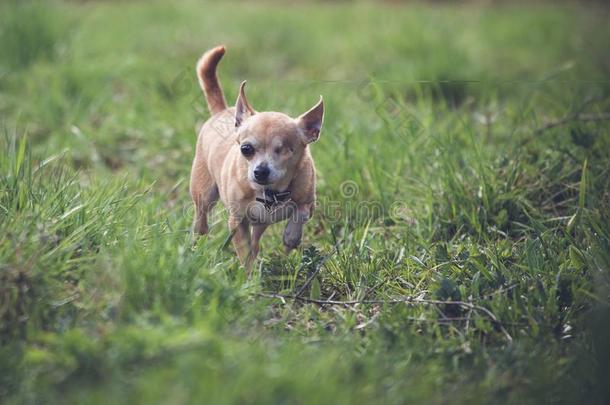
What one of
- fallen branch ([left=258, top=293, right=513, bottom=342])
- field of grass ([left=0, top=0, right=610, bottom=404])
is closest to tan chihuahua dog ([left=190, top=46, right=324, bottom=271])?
field of grass ([left=0, top=0, right=610, bottom=404])

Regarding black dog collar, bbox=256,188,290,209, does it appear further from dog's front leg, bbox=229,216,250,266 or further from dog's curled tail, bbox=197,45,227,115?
dog's curled tail, bbox=197,45,227,115

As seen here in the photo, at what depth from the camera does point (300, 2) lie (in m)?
11.8

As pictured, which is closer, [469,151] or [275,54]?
[469,151]

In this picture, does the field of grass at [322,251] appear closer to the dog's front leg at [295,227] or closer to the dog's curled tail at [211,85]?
the dog's front leg at [295,227]

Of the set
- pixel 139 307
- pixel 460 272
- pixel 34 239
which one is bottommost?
pixel 460 272

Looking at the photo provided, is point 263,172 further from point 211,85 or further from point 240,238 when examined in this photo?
point 211,85

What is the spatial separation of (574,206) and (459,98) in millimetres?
2478

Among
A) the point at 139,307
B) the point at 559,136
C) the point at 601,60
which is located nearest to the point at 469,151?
the point at 559,136

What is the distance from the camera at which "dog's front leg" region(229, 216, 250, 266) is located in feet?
11.5

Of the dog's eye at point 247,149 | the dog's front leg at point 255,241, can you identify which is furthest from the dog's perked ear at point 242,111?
the dog's front leg at point 255,241

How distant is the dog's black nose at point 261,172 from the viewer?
326cm

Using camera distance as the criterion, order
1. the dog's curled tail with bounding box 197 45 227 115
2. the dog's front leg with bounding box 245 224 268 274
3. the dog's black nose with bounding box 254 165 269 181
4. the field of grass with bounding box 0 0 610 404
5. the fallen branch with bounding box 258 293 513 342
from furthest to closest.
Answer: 1. the dog's curled tail with bounding box 197 45 227 115
2. the dog's front leg with bounding box 245 224 268 274
3. the dog's black nose with bounding box 254 165 269 181
4. the fallen branch with bounding box 258 293 513 342
5. the field of grass with bounding box 0 0 610 404

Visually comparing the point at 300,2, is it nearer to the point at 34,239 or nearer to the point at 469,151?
the point at 469,151

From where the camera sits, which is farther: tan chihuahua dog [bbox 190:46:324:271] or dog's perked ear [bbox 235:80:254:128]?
dog's perked ear [bbox 235:80:254:128]
